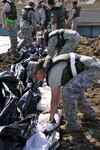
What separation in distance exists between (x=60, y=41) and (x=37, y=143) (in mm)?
2308

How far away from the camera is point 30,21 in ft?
31.3

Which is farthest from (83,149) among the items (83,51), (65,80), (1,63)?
(83,51)

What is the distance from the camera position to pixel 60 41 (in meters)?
5.73

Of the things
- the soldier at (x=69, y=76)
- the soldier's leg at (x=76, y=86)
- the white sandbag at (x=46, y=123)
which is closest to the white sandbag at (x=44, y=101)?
the white sandbag at (x=46, y=123)

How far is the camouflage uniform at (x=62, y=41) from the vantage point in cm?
557

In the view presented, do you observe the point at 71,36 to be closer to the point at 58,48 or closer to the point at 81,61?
the point at 58,48

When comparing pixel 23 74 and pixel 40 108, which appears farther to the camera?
pixel 23 74

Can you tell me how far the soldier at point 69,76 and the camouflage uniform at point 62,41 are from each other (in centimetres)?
128

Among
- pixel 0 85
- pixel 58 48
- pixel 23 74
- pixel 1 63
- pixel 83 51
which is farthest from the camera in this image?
pixel 83 51

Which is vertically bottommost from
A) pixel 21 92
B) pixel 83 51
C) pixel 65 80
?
pixel 83 51

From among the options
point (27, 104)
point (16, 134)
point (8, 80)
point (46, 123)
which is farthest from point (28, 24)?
point (16, 134)

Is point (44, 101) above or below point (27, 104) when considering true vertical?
below

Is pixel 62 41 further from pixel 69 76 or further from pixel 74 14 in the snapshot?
pixel 74 14

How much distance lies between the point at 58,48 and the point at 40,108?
1127 millimetres
